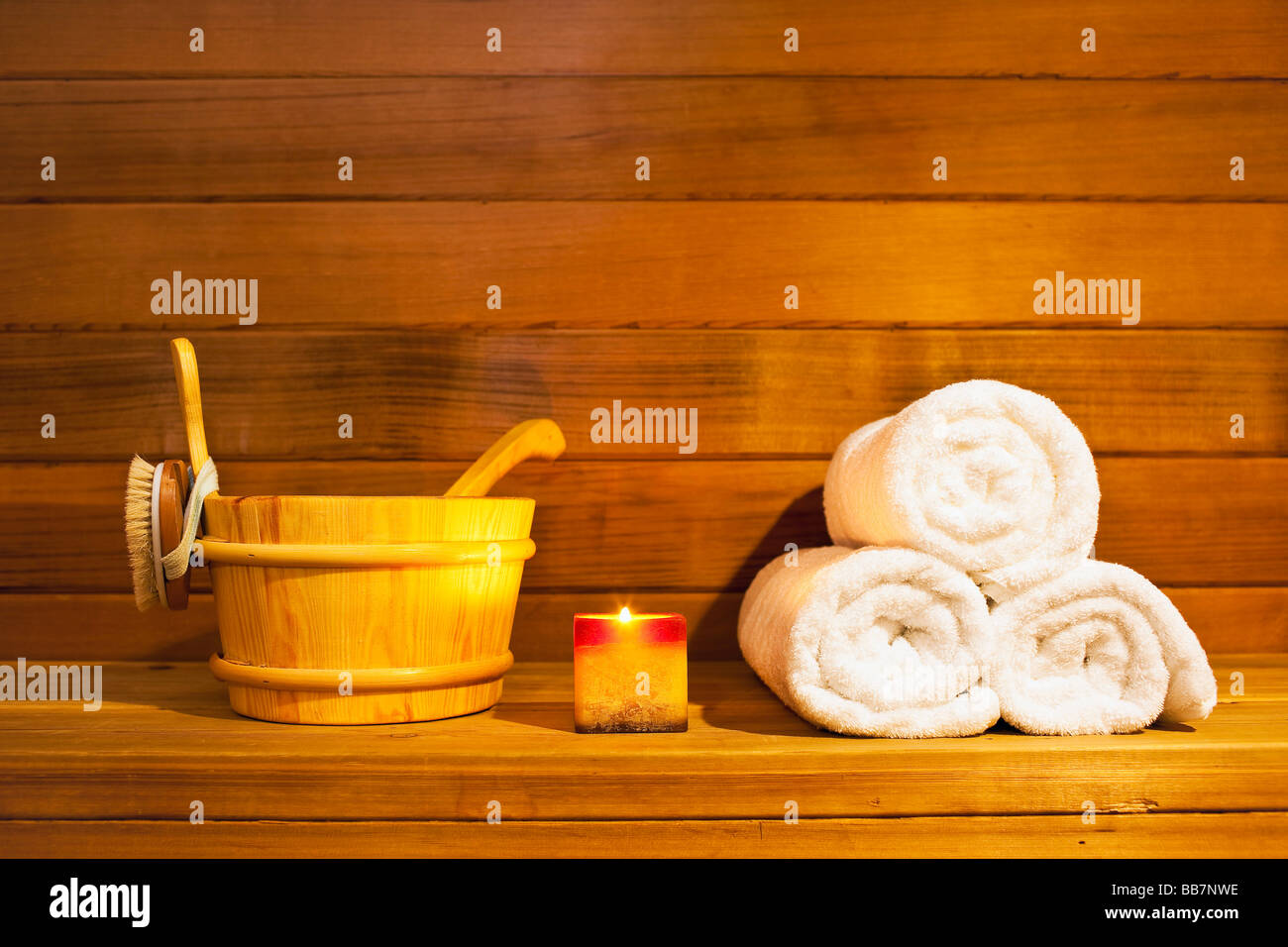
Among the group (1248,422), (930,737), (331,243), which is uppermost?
(331,243)

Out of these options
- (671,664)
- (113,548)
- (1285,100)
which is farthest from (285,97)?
(1285,100)

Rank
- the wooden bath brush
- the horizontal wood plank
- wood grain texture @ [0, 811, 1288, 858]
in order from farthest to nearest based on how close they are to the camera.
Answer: the horizontal wood plank, the wooden bath brush, wood grain texture @ [0, 811, 1288, 858]

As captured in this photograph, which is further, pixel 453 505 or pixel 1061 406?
pixel 1061 406

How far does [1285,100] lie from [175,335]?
1.40 m

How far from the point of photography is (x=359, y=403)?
3.56ft

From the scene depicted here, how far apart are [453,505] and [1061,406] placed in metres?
0.76

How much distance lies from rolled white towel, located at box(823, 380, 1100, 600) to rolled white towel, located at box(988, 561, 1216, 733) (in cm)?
2

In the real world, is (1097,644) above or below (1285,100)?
below

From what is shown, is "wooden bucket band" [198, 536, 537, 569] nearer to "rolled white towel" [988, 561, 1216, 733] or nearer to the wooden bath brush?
the wooden bath brush

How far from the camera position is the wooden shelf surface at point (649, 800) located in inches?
25.8

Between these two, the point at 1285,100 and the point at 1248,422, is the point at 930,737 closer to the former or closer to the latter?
the point at 1248,422

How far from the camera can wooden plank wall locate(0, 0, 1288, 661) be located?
3.55 ft

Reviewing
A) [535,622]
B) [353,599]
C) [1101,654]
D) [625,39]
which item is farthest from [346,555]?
[625,39]

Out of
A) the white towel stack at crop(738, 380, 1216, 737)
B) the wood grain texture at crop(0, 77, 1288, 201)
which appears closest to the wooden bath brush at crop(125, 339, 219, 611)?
the wood grain texture at crop(0, 77, 1288, 201)
